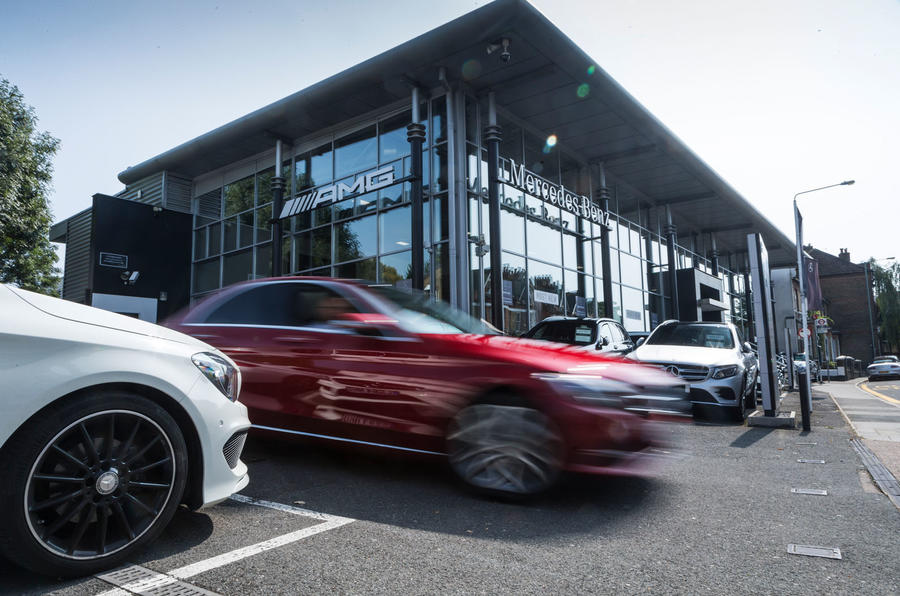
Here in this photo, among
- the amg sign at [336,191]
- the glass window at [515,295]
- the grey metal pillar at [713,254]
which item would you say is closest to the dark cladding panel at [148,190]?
the amg sign at [336,191]

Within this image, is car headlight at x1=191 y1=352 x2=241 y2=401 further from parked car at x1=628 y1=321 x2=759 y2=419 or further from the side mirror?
parked car at x1=628 y1=321 x2=759 y2=419

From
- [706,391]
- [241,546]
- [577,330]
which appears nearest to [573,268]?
[577,330]

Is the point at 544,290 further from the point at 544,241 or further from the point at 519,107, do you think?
the point at 519,107

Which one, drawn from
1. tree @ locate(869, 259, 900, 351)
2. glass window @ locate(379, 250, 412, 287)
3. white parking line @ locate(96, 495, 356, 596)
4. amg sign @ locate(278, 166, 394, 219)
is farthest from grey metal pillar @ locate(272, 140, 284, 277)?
tree @ locate(869, 259, 900, 351)

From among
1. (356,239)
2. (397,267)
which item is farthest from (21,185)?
(397,267)

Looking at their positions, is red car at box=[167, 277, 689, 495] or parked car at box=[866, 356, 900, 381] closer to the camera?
red car at box=[167, 277, 689, 495]

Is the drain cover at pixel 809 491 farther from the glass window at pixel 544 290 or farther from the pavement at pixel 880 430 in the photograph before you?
the glass window at pixel 544 290

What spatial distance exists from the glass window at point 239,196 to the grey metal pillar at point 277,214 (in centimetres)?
239

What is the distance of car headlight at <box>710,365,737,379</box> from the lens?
7.66 meters

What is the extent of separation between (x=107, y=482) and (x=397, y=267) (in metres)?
11.9

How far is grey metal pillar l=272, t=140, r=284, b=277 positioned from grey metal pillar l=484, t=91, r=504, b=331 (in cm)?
681

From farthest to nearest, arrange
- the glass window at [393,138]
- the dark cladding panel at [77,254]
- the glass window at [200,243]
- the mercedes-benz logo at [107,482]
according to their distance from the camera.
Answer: the dark cladding panel at [77,254], the glass window at [200,243], the glass window at [393,138], the mercedes-benz logo at [107,482]

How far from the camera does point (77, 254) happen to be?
71.1 ft

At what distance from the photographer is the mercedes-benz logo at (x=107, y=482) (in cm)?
219
